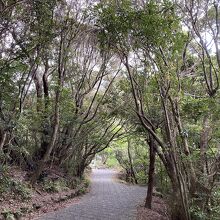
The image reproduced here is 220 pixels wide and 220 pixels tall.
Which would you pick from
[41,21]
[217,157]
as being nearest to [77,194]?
[217,157]

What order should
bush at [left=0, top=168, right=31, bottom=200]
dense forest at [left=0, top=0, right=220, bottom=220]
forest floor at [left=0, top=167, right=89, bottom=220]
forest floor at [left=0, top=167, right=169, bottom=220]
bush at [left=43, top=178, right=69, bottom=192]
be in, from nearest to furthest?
dense forest at [left=0, top=0, right=220, bottom=220] < forest floor at [left=0, top=167, right=89, bottom=220] < forest floor at [left=0, top=167, right=169, bottom=220] < bush at [left=0, top=168, right=31, bottom=200] < bush at [left=43, top=178, right=69, bottom=192]

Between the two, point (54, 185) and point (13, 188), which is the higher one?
point (13, 188)

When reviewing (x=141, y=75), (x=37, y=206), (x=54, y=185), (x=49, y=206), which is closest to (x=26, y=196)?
(x=37, y=206)

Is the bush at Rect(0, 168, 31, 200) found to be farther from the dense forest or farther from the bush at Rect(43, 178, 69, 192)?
the bush at Rect(43, 178, 69, 192)

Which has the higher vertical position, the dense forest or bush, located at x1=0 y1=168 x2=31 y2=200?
the dense forest

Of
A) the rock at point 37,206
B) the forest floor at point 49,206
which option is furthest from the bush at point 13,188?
the rock at point 37,206

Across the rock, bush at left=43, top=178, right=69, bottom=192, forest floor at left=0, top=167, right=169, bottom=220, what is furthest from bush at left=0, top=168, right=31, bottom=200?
bush at left=43, top=178, right=69, bottom=192

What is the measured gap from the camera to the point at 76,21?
1135cm

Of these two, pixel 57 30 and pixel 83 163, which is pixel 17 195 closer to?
pixel 57 30

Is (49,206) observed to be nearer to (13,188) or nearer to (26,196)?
(26,196)

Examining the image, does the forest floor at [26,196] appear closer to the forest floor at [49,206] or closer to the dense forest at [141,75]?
the forest floor at [49,206]

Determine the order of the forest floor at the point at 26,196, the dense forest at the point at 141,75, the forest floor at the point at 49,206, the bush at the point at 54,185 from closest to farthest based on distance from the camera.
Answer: the dense forest at the point at 141,75 → the forest floor at the point at 26,196 → the forest floor at the point at 49,206 → the bush at the point at 54,185

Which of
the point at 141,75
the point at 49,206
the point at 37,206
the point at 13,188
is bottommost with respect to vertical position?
the point at 49,206

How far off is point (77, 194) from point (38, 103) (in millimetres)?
5273
